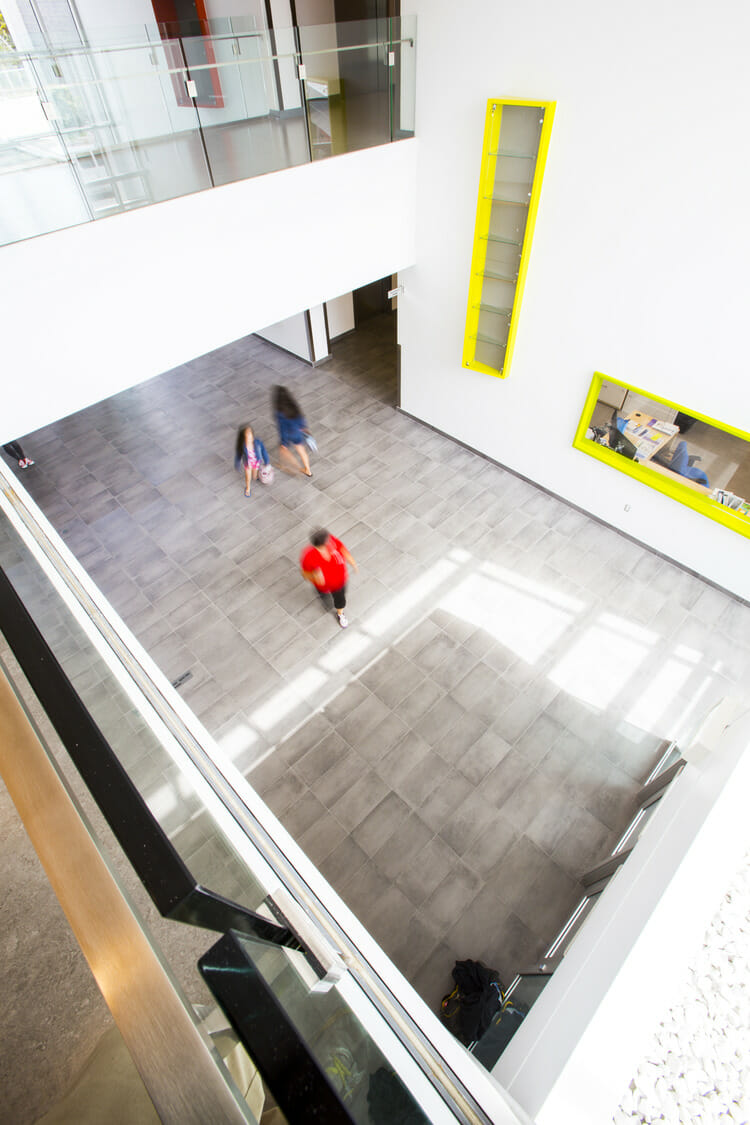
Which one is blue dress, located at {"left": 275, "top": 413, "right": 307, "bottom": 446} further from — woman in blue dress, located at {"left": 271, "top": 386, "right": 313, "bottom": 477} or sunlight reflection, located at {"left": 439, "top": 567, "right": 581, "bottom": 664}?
sunlight reflection, located at {"left": 439, "top": 567, "right": 581, "bottom": 664}

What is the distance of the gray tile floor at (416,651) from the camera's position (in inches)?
173

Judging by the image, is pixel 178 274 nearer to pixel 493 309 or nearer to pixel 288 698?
pixel 493 309

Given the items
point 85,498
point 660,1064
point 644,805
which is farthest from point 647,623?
point 85,498

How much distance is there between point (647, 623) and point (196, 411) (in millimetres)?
7604

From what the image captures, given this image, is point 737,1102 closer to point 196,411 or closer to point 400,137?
point 400,137

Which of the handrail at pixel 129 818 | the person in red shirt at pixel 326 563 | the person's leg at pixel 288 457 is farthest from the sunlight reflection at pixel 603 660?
the handrail at pixel 129 818

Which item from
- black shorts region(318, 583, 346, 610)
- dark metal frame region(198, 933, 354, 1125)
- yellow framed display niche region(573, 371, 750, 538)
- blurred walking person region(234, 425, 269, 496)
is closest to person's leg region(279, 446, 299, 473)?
blurred walking person region(234, 425, 269, 496)

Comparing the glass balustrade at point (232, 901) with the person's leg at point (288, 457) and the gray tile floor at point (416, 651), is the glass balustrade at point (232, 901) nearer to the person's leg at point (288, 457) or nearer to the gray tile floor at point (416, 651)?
the gray tile floor at point (416, 651)

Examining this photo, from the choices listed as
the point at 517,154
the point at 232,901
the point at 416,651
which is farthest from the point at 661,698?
the point at 517,154

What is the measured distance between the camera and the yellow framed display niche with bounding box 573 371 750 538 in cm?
545

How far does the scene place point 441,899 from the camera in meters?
4.21

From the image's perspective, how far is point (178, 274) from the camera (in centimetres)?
506

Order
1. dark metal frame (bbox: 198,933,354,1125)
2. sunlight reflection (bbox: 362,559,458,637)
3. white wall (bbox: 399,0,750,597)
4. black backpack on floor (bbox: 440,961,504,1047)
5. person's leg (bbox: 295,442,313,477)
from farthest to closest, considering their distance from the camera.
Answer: person's leg (bbox: 295,442,313,477)
sunlight reflection (bbox: 362,559,458,637)
white wall (bbox: 399,0,750,597)
black backpack on floor (bbox: 440,961,504,1047)
dark metal frame (bbox: 198,933,354,1125)

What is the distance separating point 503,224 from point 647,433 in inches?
113
